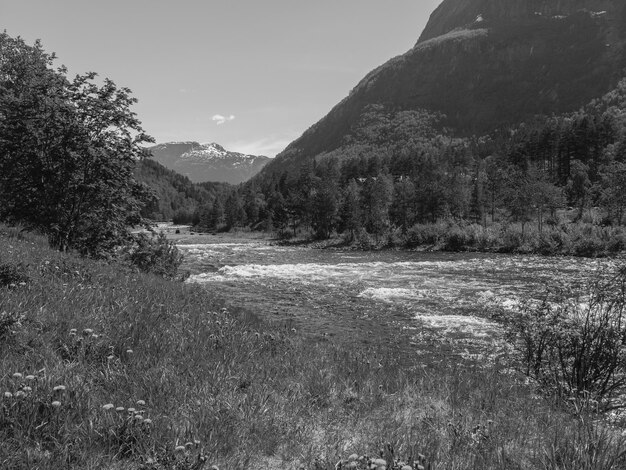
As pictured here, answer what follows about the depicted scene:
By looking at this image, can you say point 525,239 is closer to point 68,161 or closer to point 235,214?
point 68,161

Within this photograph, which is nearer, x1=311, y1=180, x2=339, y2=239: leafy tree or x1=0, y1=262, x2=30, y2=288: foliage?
x1=0, y1=262, x2=30, y2=288: foliage

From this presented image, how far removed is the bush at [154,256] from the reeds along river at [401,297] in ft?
11.6

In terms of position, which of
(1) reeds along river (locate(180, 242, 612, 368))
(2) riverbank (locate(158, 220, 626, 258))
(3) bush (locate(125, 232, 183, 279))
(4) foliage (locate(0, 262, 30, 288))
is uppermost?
(4) foliage (locate(0, 262, 30, 288))

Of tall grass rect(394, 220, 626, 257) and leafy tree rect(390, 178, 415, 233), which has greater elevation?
leafy tree rect(390, 178, 415, 233)

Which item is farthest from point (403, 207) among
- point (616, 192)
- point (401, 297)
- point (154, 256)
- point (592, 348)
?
point (592, 348)

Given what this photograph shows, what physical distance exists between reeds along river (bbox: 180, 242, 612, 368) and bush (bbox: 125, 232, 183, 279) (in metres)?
3.52

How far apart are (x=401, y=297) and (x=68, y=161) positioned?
17.0m

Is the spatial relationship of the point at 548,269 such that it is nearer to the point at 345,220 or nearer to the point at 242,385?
the point at 242,385

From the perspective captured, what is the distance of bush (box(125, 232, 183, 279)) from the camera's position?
19.8 meters

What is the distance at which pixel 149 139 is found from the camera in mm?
16359

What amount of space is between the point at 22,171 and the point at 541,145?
128529 millimetres

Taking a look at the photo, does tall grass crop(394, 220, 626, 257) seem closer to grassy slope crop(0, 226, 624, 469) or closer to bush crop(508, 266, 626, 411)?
bush crop(508, 266, 626, 411)

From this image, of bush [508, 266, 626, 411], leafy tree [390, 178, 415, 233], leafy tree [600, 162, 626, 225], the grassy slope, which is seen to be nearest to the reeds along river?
bush [508, 266, 626, 411]

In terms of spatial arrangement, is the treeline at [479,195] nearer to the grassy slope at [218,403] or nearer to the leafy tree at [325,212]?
the leafy tree at [325,212]
